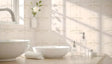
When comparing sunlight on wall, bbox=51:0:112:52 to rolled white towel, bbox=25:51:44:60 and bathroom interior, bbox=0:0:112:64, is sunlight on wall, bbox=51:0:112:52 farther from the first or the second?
rolled white towel, bbox=25:51:44:60

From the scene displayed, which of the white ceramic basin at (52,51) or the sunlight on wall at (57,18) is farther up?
the sunlight on wall at (57,18)

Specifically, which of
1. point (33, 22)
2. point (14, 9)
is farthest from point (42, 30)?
point (14, 9)

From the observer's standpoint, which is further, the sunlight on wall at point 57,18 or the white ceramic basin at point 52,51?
the sunlight on wall at point 57,18

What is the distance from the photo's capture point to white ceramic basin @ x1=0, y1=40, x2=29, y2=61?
1614mm

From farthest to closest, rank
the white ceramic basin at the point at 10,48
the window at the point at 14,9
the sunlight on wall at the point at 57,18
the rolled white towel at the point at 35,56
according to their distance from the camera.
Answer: the sunlight on wall at the point at 57,18 < the window at the point at 14,9 < the rolled white towel at the point at 35,56 < the white ceramic basin at the point at 10,48

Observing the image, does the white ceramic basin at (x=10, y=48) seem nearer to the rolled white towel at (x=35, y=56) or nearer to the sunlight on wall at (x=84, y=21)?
the rolled white towel at (x=35, y=56)

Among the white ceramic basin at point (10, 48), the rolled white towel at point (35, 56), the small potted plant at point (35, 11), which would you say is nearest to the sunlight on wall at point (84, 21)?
the small potted plant at point (35, 11)

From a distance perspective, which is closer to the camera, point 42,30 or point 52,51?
point 52,51

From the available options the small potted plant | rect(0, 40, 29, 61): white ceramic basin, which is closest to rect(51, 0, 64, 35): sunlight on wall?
the small potted plant

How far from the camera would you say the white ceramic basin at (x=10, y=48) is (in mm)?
1614

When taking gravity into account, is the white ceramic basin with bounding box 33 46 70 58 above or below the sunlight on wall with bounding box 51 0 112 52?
below

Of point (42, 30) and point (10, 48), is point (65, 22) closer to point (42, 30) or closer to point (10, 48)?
point (42, 30)

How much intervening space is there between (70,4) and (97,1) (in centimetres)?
34

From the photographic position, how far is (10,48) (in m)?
1.63
